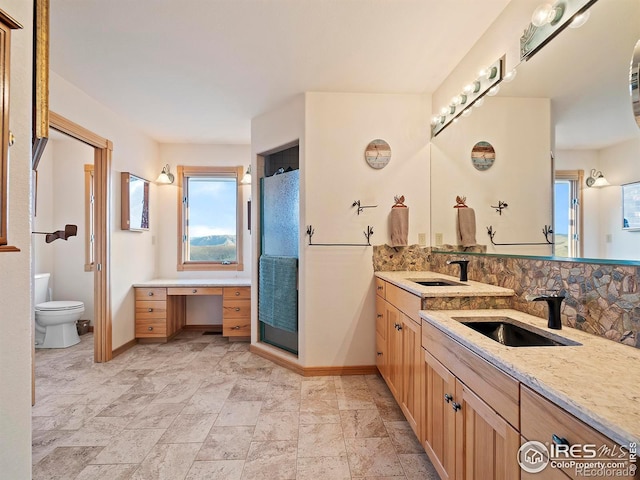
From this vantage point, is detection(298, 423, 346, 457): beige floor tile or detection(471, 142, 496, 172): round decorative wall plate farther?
detection(471, 142, 496, 172): round decorative wall plate

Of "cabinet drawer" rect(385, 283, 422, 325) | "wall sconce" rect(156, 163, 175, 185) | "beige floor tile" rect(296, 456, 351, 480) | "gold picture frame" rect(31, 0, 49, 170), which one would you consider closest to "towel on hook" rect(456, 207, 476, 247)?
"cabinet drawer" rect(385, 283, 422, 325)

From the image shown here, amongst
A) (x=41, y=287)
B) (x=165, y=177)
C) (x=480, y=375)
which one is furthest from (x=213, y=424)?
(x=41, y=287)

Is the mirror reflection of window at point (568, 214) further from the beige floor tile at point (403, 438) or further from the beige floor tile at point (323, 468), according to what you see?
the beige floor tile at point (323, 468)

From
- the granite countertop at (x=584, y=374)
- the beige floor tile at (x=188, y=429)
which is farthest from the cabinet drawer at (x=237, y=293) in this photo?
the granite countertop at (x=584, y=374)

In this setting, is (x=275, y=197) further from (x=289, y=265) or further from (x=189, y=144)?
(x=189, y=144)

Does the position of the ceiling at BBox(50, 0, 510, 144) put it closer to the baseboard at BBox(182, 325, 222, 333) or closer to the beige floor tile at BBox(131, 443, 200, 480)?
the beige floor tile at BBox(131, 443, 200, 480)

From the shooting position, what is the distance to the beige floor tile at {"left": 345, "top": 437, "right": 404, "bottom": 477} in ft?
5.40

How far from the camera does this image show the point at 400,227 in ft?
9.18

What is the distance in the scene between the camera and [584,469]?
67cm

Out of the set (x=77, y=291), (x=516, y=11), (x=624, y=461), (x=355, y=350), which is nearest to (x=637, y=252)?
(x=624, y=461)

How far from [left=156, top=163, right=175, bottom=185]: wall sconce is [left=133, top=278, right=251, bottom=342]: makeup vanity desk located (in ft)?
4.35

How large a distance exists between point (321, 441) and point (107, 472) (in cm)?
117

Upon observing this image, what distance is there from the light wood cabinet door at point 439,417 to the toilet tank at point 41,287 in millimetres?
4504

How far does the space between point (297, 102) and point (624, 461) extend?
3.02 metres
